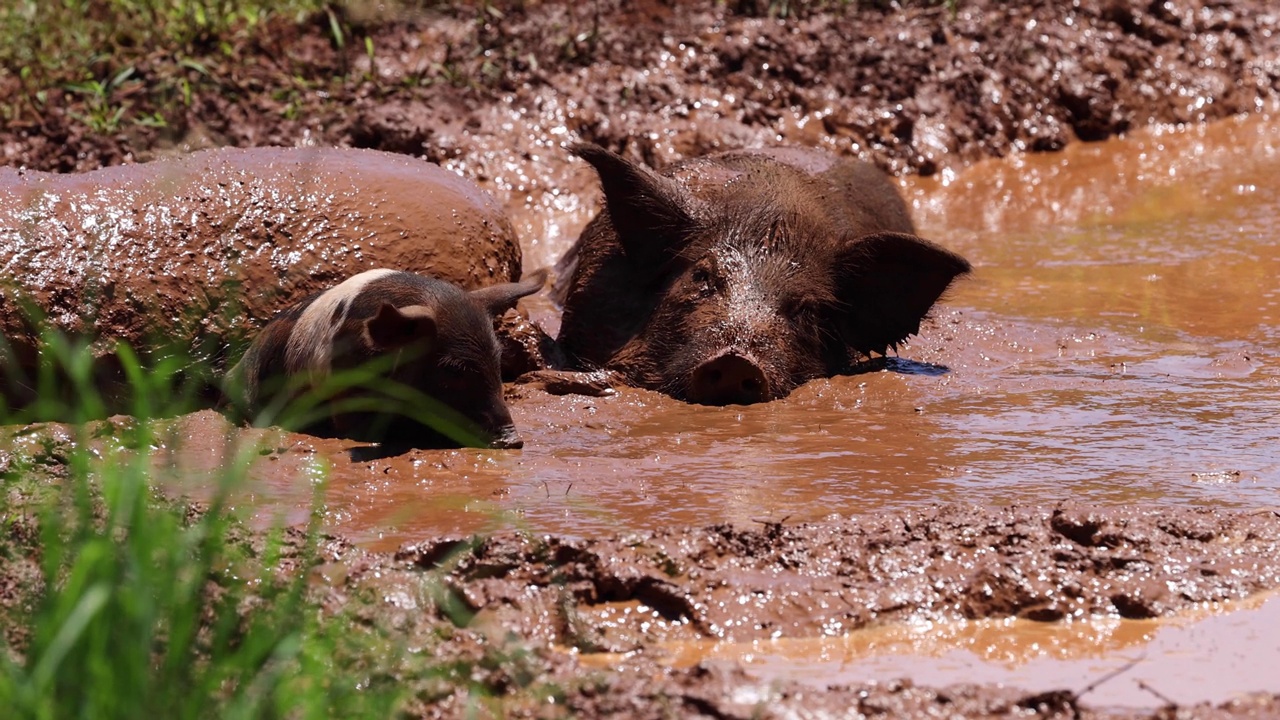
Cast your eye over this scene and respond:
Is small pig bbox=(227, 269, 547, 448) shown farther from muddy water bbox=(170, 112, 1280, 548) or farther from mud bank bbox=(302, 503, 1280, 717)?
mud bank bbox=(302, 503, 1280, 717)

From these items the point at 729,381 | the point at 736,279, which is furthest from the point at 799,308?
the point at 729,381

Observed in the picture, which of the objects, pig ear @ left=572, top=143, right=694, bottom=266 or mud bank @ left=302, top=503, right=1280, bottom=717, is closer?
mud bank @ left=302, top=503, right=1280, bottom=717

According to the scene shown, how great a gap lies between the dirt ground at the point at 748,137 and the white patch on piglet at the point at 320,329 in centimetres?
198

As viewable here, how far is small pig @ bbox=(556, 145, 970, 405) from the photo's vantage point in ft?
24.4

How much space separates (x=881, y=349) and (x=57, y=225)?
12.6 feet

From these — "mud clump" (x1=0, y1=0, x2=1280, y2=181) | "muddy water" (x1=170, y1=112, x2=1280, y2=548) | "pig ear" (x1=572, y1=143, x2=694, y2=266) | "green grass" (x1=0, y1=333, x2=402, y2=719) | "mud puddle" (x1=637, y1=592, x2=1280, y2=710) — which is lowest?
"mud puddle" (x1=637, y1=592, x2=1280, y2=710)

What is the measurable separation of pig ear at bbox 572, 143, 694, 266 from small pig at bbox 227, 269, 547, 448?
1.33 metres

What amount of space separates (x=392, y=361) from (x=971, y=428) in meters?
2.25

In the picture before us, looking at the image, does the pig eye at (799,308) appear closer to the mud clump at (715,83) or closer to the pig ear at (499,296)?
the pig ear at (499,296)

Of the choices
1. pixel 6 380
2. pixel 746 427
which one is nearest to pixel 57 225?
pixel 6 380

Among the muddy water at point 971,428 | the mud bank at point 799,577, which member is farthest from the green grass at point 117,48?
the mud bank at point 799,577

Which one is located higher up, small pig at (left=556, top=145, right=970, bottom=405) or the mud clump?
the mud clump

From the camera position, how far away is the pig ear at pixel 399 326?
5969 mm

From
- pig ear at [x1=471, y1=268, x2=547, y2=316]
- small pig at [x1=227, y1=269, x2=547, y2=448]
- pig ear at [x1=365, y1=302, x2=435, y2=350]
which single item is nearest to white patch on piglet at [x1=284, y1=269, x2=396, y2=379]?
small pig at [x1=227, y1=269, x2=547, y2=448]
